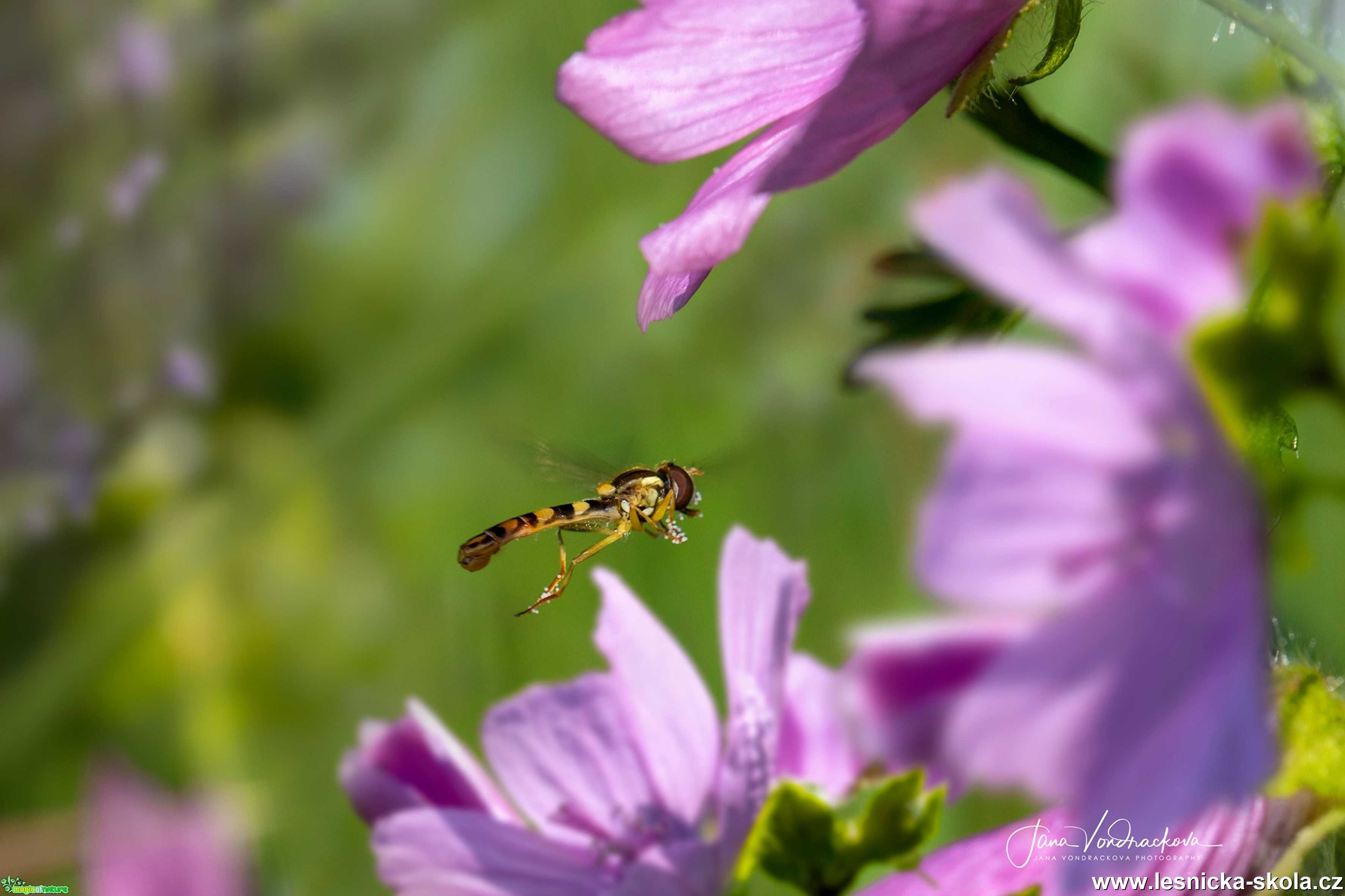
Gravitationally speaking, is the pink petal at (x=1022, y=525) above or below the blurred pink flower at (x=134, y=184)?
below

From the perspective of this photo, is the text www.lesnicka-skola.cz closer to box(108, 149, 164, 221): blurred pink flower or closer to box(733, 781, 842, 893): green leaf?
box(733, 781, 842, 893): green leaf

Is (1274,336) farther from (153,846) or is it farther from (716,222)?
(153,846)

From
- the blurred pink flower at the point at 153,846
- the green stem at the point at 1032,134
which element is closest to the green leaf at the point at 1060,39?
the green stem at the point at 1032,134

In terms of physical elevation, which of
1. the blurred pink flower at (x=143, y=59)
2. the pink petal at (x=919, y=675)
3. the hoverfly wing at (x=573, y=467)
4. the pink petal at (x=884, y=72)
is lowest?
the pink petal at (x=919, y=675)

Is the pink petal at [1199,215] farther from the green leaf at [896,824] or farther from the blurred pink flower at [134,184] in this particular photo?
the blurred pink flower at [134,184]

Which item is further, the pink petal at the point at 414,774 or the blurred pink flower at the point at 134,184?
the blurred pink flower at the point at 134,184

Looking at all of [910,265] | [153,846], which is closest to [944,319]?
[910,265]
